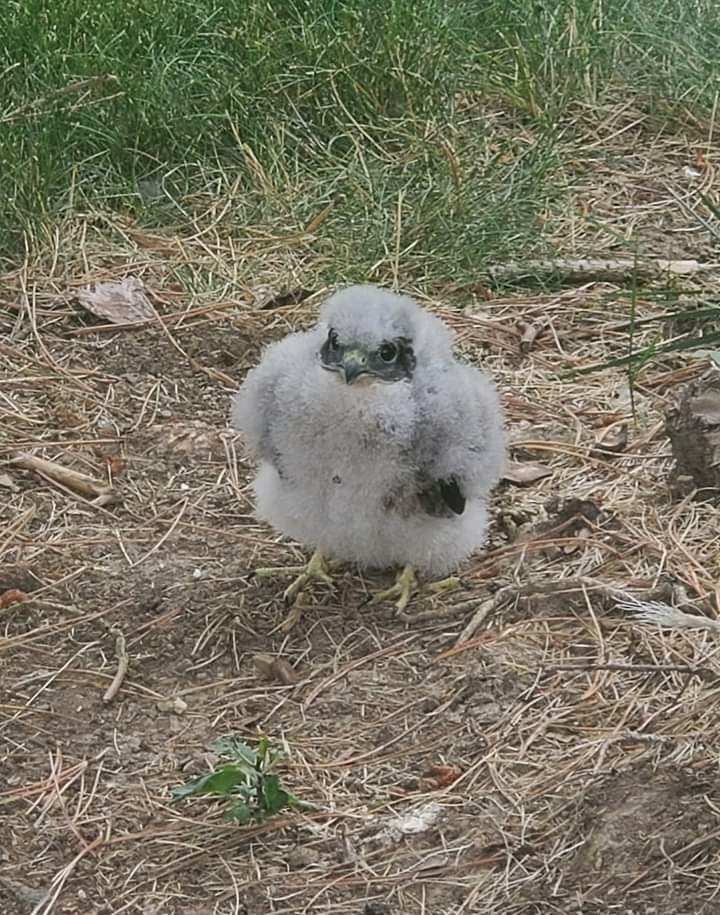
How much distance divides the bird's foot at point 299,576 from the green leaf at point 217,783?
745mm

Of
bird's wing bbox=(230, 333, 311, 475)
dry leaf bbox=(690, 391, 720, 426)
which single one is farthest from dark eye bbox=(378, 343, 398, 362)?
dry leaf bbox=(690, 391, 720, 426)

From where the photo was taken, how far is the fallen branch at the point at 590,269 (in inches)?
201

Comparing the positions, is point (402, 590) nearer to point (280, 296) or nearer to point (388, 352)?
point (388, 352)

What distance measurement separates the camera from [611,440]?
425 cm

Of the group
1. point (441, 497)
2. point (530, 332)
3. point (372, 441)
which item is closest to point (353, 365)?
point (372, 441)

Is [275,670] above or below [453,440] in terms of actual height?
below

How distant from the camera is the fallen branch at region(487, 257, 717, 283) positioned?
201 inches

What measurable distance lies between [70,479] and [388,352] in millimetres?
1164

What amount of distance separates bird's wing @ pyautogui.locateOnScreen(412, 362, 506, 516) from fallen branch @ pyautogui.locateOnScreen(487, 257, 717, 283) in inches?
59.5

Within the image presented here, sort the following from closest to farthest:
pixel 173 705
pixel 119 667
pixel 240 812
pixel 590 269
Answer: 1. pixel 240 812
2. pixel 173 705
3. pixel 119 667
4. pixel 590 269

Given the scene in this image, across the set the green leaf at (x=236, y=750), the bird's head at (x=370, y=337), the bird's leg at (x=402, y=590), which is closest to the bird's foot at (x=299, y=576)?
the bird's leg at (x=402, y=590)

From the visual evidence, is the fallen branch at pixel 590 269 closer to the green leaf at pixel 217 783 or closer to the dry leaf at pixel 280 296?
the dry leaf at pixel 280 296

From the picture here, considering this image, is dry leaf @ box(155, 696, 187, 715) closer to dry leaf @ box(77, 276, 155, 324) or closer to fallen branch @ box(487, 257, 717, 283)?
dry leaf @ box(77, 276, 155, 324)

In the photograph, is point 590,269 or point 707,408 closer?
point 707,408
